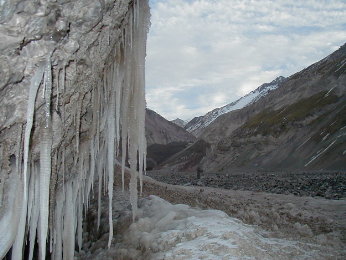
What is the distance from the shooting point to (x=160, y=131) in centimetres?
14188

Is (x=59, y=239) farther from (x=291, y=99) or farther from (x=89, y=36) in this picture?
(x=291, y=99)

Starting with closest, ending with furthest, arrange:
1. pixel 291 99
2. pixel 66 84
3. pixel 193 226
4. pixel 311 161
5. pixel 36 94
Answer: pixel 36 94 → pixel 66 84 → pixel 193 226 → pixel 311 161 → pixel 291 99

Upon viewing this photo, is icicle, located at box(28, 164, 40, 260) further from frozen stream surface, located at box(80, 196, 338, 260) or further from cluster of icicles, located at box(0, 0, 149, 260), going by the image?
frozen stream surface, located at box(80, 196, 338, 260)

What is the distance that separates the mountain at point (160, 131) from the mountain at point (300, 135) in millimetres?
63102

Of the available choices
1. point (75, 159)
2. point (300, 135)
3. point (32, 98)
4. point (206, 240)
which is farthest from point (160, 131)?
point (32, 98)

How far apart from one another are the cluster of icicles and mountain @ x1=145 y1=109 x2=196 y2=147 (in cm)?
12095

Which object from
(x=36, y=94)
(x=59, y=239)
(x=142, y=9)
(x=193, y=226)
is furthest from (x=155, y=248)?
(x=142, y=9)

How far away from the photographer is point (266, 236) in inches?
295

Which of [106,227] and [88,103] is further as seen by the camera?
[106,227]

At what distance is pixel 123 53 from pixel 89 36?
127 centimetres

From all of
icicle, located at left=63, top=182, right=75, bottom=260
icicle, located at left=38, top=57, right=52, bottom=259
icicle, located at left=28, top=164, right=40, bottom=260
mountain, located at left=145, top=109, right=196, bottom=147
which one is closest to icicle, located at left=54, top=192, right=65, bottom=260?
icicle, located at left=63, top=182, right=75, bottom=260

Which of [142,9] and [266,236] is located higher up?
[142,9]

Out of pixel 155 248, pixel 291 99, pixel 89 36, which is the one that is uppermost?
pixel 291 99

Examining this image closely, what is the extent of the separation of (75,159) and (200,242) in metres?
2.76
